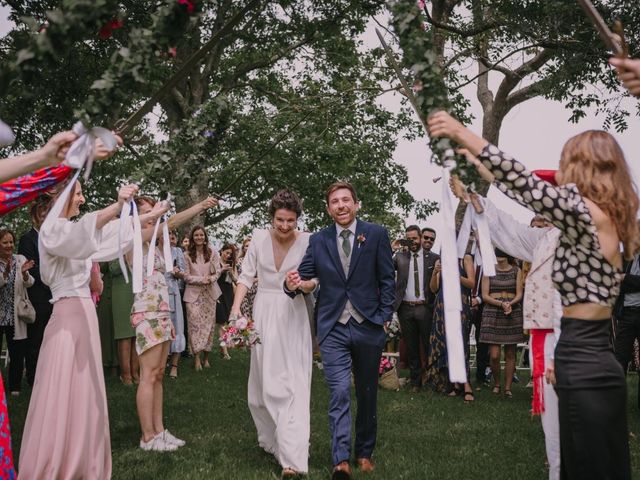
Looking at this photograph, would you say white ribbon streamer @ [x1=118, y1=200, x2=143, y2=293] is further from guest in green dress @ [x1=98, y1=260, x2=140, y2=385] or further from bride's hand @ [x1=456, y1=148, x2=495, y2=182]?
guest in green dress @ [x1=98, y1=260, x2=140, y2=385]

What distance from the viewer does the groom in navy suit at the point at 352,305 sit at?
6094 mm

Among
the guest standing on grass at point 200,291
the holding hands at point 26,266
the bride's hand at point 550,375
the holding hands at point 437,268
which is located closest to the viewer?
the bride's hand at point 550,375

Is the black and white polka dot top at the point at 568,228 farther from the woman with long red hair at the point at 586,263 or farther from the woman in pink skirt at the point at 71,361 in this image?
the woman in pink skirt at the point at 71,361

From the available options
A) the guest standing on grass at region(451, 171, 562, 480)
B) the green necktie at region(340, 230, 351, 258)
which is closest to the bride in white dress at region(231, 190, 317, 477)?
the green necktie at region(340, 230, 351, 258)

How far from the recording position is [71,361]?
4.91 meters

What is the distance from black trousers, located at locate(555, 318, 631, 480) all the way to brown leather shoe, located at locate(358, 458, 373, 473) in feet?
9.23

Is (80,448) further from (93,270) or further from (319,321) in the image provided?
(319,321)

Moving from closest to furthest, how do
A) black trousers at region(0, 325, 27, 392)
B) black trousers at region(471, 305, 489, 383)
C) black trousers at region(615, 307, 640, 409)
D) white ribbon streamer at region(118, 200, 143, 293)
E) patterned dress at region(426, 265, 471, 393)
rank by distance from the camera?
white ribbon streamer at region(118, 200, 143, 293)
black trousers at region(615, 307, 640, 409)
black trousers at region(0, 325, 27, 392)
patterned dress at region(426, 265, 471, 393)
black trousers at region(471, 305, 489, 383)

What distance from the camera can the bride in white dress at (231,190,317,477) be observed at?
631 centimetres

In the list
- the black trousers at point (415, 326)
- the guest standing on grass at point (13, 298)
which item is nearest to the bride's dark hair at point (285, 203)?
the guest standing on grass at point (13, 298)

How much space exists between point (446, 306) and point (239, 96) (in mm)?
20957

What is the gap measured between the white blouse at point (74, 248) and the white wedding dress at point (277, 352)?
180cm

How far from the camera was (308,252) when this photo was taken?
6375mm

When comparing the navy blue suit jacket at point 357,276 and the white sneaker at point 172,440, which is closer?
the navy blue suit jacket at point 357,276
